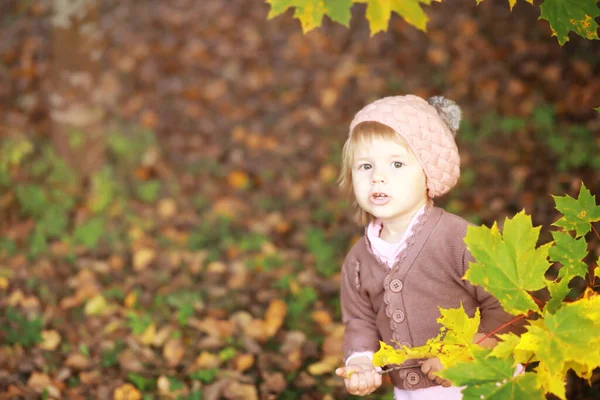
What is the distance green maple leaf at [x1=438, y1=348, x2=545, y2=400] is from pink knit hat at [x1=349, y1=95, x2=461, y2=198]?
0.64 metres

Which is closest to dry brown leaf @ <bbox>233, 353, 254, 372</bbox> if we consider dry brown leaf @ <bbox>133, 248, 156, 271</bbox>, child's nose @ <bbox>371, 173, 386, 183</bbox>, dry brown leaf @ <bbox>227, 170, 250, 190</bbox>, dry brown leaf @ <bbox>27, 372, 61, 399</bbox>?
dry brown leaf @ <bbox>27, 372, 61, 399</bbox>

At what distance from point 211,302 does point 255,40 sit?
4554mm

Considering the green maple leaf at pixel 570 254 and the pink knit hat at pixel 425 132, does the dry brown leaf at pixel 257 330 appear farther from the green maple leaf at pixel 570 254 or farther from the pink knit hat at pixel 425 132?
the green maple leaf at pixel 570 254

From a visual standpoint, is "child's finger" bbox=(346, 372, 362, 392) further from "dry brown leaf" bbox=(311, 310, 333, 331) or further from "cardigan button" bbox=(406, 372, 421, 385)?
"dry brown leaf" bbox=(311, 310, 333, 331)

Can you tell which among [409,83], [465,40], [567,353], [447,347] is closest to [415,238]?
[447,347]

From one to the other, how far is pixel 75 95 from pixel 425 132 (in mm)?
5499

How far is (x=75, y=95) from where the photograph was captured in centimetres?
659

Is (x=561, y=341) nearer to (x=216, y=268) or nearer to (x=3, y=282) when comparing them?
(x=216, y=268)

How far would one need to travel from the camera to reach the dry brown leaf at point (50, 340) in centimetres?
348

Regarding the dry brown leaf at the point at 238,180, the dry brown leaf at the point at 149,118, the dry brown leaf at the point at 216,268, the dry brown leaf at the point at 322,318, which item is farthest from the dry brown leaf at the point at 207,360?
the dry brown leaf at the point at 149,118

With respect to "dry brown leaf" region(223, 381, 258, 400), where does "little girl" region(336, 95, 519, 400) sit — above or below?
above

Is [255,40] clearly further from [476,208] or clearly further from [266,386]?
[266,386]

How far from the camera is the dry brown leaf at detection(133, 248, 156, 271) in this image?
449 cm

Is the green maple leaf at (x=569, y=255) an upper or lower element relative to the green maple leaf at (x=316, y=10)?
lower
